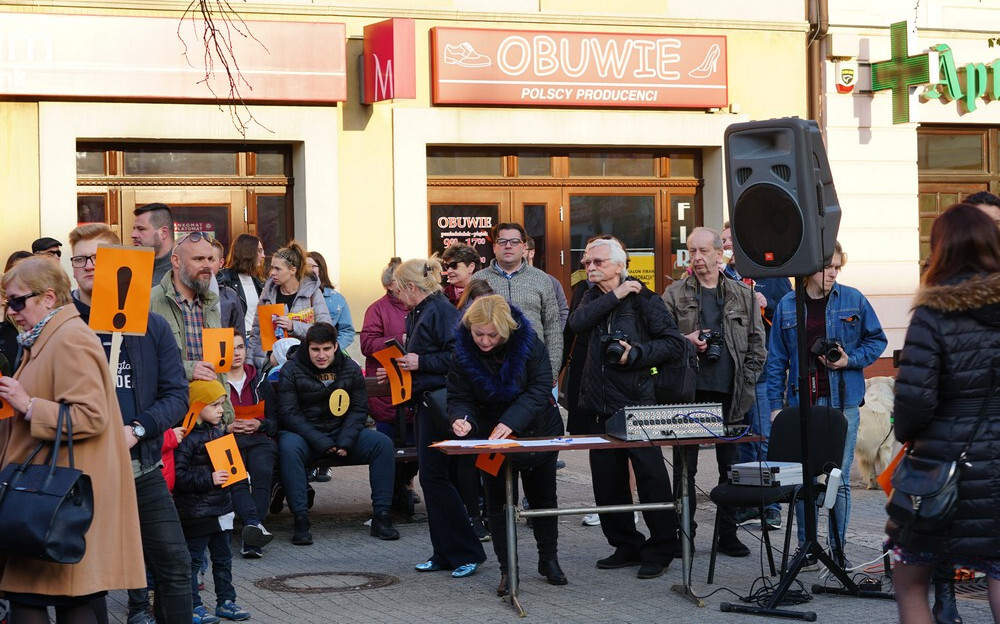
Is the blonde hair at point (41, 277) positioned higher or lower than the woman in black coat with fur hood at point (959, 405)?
higher

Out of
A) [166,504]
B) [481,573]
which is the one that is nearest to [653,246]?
[481,573]

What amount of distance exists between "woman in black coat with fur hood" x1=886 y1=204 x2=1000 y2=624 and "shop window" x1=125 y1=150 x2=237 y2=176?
1020cm

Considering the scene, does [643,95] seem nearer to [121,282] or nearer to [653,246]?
[653,246]

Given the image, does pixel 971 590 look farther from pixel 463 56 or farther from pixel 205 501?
pixel 463 56

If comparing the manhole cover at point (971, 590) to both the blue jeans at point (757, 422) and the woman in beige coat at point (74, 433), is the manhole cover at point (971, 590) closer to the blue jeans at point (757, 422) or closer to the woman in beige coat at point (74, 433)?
the blue jeans at point (757, 422)

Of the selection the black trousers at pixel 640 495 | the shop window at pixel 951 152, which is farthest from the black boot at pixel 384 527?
the shop window at pixel 951 152

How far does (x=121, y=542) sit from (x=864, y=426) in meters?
7.10

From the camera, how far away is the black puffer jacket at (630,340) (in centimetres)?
813

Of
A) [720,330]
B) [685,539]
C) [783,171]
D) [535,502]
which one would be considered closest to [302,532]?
[535,502]

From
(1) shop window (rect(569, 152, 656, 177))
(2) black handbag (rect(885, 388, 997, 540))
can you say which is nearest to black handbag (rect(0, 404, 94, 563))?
(2) black handbag (rect(885, 388, 997, 540))

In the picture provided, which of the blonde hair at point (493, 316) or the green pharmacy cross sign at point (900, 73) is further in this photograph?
the green pharmacy cross sign at point (900, 73)

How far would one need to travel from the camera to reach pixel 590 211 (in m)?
16.1

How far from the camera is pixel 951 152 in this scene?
1758cm

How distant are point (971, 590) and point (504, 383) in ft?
9.11
